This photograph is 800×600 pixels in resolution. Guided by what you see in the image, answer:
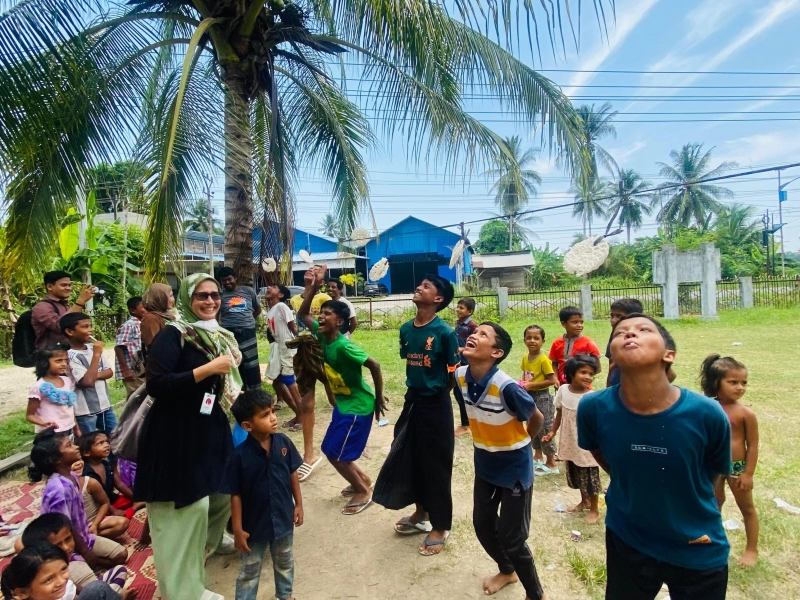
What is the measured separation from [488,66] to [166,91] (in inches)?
150

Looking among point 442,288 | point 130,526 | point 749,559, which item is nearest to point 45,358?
point 130,526

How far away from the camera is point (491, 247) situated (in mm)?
40906

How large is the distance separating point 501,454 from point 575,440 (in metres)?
1.14

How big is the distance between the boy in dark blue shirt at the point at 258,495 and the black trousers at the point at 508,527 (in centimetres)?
99

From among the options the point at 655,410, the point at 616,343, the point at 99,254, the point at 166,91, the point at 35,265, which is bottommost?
the point at 655,410

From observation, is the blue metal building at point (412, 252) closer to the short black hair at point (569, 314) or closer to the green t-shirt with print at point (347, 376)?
the short black hair at point (569, 314)

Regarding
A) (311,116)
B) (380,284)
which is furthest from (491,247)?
(311,116)

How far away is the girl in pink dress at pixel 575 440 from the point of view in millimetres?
3426

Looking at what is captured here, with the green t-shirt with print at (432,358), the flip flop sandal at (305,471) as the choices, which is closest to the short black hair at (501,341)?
the green t-shirt with print at (432,358)

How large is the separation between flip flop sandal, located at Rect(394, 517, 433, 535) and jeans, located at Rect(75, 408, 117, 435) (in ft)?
8.64

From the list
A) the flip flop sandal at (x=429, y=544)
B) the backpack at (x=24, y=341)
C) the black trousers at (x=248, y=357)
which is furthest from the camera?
the black trousers at (x=248, y=357)

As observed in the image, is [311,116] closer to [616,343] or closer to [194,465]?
[194,465]

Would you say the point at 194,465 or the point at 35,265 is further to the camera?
the point at 35,265

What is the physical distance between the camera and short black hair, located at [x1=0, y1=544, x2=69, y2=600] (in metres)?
1.97
